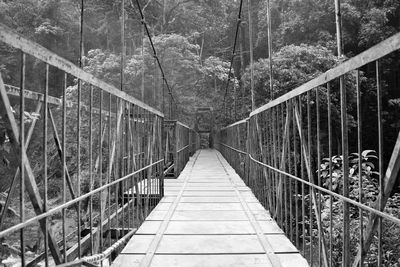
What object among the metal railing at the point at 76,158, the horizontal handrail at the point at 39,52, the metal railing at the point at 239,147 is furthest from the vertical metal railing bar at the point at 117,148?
the metal railing at the point at 239,147

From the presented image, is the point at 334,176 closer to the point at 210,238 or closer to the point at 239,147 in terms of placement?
the point at 210,238

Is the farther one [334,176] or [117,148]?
[334,176]

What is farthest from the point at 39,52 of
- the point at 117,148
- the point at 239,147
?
the point at 239,147

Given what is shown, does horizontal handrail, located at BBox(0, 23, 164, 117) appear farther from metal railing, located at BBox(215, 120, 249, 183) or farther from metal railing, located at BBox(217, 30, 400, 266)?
metal railing, located at BBox(215, 120, 249, 183)

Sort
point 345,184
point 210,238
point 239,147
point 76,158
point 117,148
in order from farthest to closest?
1. point 239,147
2. point 210,238
3. point 117,148
4. point 76,158
5. point 345,184

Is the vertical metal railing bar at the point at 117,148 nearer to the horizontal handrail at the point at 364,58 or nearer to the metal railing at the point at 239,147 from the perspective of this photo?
the horizontal handrail at the point at 364,58

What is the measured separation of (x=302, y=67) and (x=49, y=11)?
38.4ft

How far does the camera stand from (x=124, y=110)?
296 centimetres

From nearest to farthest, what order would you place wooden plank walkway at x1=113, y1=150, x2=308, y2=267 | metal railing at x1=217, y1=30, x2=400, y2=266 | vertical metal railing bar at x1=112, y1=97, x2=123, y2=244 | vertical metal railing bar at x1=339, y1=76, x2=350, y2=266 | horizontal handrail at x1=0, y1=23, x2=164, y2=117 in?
horizontal handrail at x1=0, y1=23, x2=164, y2=117
metal railing at x1=217, y1=30, x2=400, y2=266
vertical metal railing bar at x1=339, y1=76, x2=350, y2=266
wooden plank walkway at x1=113, y1=150, x2=308, y2=267
vertical metal railing bar at x1=112, y1=97, x2=123, y2=244

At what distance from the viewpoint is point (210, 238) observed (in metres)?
3.00

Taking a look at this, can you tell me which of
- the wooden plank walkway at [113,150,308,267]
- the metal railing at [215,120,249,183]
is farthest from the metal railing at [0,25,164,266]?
the metal railing at [215,120,249,183]

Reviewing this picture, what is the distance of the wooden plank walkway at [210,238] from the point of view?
8.08 ft

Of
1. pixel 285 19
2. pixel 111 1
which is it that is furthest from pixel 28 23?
pixel 285 19

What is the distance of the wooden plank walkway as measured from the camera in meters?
2.46
